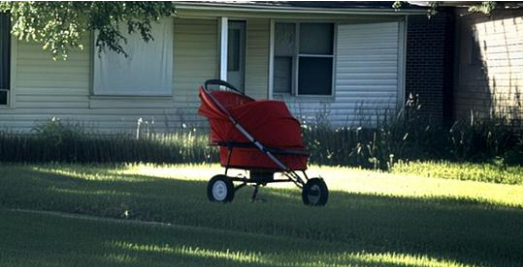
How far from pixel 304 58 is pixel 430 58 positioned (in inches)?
120

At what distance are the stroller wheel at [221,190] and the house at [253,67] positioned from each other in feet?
24.0

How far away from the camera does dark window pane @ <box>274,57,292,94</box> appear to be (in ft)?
69.5

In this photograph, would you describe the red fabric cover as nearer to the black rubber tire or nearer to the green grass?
the black rubber tire

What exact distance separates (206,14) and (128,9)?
5773mm

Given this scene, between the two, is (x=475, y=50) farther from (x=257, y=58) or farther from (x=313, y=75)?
(x=257, y=58)

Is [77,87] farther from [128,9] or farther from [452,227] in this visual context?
[452,227]

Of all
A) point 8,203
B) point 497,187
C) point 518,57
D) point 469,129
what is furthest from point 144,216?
point 518,57

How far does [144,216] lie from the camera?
11.0m

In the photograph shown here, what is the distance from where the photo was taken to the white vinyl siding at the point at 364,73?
21.0m

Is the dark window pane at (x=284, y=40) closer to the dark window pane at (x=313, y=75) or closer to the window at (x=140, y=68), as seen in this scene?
the dark window pane at (x=313, y=75)

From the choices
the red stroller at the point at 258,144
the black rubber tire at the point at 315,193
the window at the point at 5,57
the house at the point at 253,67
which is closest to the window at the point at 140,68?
the house at the point at 253,67

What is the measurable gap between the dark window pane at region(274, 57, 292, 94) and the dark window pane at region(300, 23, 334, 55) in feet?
1.63

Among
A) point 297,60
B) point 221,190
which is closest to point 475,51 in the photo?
point 297,60

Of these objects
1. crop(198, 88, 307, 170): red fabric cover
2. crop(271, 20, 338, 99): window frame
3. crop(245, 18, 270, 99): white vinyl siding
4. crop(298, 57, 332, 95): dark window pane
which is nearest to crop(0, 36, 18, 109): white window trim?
crop(245, 18, 270, 99): white vinyl siding
